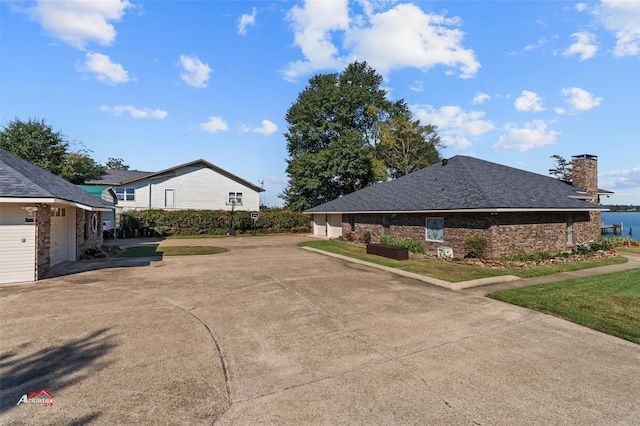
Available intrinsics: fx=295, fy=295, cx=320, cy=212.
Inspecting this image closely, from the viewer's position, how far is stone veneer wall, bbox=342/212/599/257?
1397 cm

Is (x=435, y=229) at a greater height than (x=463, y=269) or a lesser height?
greater

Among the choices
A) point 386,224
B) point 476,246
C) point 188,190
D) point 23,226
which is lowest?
point 476,246

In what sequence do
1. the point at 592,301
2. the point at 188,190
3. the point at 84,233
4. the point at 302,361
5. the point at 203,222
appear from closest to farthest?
the point at 302,361 → the point at 592,301 → the point at 84,233 → the point at 203,222 → the point at 188,190

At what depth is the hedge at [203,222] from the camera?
27.6 metres

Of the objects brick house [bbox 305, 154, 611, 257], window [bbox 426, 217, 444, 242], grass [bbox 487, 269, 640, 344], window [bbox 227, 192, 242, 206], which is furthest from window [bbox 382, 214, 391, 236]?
window [bbox 227, 192, 242, 206]

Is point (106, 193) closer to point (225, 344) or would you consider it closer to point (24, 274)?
point (24, 274)

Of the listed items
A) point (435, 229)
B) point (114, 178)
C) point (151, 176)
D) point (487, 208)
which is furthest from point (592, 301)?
point (114, 178)

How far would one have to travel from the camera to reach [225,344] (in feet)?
17.4

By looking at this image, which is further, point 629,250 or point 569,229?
point 629,250

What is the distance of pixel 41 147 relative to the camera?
31.0 m

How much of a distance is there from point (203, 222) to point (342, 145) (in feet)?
61.9

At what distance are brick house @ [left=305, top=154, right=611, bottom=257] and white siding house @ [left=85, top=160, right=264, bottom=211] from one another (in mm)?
15854

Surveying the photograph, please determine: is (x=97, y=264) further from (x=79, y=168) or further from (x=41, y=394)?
(x=79, y=168)

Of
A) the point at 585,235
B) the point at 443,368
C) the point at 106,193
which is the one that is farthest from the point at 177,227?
the point at 585,235
